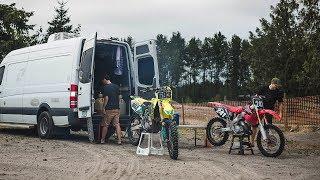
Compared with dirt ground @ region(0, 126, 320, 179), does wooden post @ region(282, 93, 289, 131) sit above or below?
above

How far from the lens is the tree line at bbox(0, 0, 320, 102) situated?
21047 millimetres

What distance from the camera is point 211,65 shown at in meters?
103

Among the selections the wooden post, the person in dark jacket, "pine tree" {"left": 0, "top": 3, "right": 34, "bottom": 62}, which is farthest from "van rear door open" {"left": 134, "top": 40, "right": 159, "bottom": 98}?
"pine tree" {"left": 0, "top": 3, "right": 34, "bottom": 62}

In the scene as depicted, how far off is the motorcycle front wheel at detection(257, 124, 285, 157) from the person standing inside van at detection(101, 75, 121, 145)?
3.65 meters

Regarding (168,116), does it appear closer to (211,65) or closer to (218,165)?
(218,165)

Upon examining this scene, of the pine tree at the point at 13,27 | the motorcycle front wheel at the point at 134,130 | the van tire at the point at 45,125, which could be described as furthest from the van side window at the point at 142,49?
the pine tree at the point at 13,27

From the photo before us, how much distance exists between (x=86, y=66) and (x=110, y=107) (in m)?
1.15

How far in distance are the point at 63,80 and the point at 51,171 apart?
490cm

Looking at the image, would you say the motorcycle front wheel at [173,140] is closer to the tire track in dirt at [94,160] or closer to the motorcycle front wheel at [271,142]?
the tire track in dirt at [94,160]

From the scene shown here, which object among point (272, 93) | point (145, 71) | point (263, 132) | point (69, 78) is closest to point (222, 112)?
point (272, 93)

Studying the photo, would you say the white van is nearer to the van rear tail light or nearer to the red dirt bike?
the van rear tail light

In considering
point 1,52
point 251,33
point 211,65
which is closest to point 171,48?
Result: point 211,65

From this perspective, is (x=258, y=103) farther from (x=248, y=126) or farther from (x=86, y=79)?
(x=86, y=79)

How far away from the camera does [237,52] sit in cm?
9650
